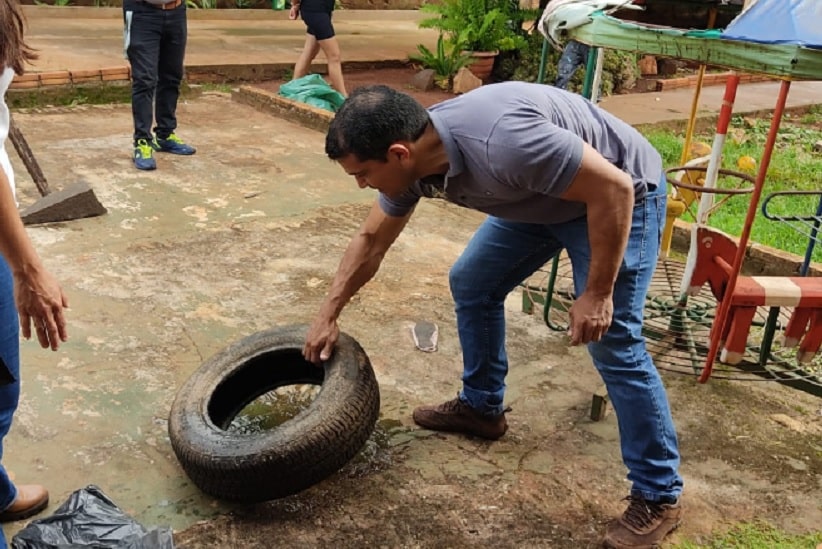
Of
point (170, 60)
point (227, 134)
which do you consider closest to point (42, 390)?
point (170, 60)

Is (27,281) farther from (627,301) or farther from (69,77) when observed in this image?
(69,77)

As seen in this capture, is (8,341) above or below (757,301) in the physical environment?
above

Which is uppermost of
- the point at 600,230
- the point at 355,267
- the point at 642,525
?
the point at 600,230

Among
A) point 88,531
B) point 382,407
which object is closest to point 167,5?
point 382,407

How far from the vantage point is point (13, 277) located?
80.8 inches

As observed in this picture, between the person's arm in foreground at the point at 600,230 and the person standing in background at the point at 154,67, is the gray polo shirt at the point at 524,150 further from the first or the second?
the person standing in background at the point at 154,67

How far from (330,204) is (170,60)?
73.0 inches

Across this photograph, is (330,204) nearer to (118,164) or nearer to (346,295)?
(118,164)

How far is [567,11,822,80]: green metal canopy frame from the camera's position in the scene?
2.35 metres

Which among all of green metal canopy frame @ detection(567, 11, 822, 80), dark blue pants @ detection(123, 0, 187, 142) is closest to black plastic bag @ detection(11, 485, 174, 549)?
green metal canopy frame @ detection(567, 11, 822, 80)

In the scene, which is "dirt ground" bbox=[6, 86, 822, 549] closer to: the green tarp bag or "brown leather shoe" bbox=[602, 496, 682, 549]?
"brown leather shoe" bbox=[602, 496, 682, 549]

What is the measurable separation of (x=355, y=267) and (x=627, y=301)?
90cm

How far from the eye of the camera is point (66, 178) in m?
5.59

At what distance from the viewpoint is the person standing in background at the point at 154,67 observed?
5832mm
